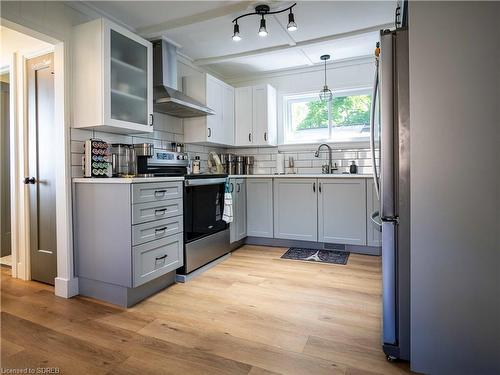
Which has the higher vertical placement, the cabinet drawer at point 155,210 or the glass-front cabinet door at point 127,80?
the glass-front cabinet door at point 127,80

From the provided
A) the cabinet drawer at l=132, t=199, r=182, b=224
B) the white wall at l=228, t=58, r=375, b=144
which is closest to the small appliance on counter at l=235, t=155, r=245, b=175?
the white wall at l=228, t=58, r=375, b=144

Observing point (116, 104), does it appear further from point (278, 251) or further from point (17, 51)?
point (278, 251)

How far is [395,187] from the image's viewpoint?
60.6 inches

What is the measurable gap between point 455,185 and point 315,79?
128 inches

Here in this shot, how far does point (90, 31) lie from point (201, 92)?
143 centimetres

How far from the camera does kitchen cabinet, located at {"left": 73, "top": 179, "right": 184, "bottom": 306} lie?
2.14 m

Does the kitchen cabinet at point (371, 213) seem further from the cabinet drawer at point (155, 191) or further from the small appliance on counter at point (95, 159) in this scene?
the small appliance on counter at point (95, 159)

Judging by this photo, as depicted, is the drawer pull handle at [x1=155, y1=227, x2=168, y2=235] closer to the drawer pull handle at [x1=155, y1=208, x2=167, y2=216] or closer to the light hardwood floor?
Result: the drawer pull handle at [x1=155, y1=208, x2=167, y2=216]

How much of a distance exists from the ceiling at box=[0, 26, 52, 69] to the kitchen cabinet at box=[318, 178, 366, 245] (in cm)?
303

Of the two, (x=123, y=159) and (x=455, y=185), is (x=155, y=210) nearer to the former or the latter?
(x=123, y=159)

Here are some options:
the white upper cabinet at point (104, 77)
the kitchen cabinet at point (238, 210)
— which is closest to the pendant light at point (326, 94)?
the kitchen cabinet at point (238, 210)

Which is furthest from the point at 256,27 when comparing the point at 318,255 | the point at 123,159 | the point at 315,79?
the point at 318,255

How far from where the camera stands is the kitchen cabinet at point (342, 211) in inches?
134

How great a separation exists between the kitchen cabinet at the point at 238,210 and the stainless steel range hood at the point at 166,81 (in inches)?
40.1
